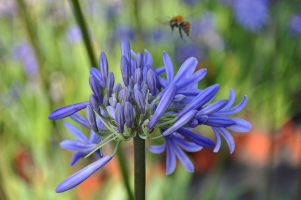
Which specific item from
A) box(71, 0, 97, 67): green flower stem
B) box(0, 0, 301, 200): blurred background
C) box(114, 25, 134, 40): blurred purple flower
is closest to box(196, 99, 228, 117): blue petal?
box(71, 0, 97, 67): green flower stem

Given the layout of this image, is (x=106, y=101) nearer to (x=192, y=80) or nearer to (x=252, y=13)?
(x=192, y=80)

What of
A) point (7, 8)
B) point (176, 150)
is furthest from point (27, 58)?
point (176, 150)

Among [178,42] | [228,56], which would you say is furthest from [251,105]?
[178,42]

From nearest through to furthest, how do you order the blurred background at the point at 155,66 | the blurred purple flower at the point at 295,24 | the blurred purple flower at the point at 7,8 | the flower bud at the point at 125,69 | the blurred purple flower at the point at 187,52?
the flower bud at the point at 125,69, the blurred background at the point at 155,66, the blurred purple flower at the point at 295,24, the blurred purple flower at the point at 187,52, the blurred purple flower at the point at 7,8

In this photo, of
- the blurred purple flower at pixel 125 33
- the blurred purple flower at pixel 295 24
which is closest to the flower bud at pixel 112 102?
the blurred purple flower at pixel 125 33

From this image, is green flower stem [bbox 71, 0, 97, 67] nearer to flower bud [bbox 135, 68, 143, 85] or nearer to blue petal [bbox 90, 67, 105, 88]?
blue petal [bbox 90, 67, 105, 88]

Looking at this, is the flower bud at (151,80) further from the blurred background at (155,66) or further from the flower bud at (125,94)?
the blurred background at (155,66)
